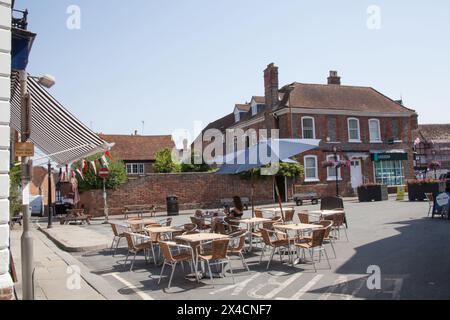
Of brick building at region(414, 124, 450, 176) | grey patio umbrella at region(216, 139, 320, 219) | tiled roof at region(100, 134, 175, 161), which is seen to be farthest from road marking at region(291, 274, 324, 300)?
brick building at region(414, 124, 450, 176)

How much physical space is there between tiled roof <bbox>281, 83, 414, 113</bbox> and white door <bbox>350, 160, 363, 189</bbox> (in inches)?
168

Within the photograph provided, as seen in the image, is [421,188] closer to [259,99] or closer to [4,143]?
[259,99]

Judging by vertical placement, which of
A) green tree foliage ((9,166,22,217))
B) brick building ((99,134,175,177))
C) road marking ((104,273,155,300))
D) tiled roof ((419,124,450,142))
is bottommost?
road marking ((104,273,155,300))

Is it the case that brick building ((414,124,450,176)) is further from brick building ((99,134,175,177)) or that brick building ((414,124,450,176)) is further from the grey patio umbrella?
the grey patio umbrella

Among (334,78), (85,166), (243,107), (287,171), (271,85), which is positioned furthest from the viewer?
(243,107)

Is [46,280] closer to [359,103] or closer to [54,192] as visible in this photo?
[359,103]

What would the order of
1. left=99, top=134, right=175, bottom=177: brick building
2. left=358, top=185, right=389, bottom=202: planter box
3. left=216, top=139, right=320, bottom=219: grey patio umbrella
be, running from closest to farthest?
left=216, top=139, right=320, bottom=219: grey patio umbrella, left=358, top=185, right=389, bottom=202: planter box, left=99, top=134, right=175, bottom=177: brick building

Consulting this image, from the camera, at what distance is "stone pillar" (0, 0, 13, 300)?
557 cm

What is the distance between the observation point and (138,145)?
45.5m

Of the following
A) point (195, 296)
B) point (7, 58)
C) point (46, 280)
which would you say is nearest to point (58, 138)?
point (46, 280)

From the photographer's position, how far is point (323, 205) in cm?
1377

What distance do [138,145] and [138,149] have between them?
841mm

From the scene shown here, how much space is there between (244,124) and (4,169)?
32382 millimetres

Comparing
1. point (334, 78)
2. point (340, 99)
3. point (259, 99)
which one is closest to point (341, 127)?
point (340, 99)
